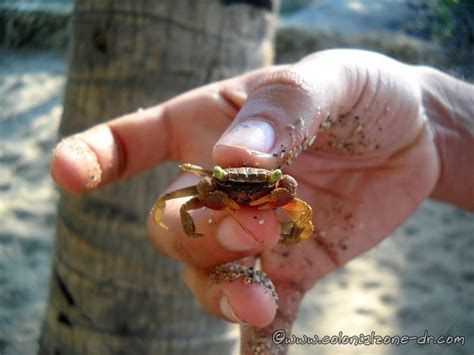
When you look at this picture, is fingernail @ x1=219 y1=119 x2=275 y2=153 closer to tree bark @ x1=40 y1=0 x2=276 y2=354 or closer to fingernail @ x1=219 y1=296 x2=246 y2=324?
fingernail @ x1=219 y1=296 x2=246 y2=324

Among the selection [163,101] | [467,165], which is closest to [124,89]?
[163,101]

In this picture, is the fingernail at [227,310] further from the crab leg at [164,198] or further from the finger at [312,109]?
the finger at [312,109]

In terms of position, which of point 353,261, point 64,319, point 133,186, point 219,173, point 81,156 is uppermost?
point 219,173

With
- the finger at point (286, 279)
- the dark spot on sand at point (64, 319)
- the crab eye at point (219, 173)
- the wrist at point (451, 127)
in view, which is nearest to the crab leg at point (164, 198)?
the crab eye at point (219, 173)

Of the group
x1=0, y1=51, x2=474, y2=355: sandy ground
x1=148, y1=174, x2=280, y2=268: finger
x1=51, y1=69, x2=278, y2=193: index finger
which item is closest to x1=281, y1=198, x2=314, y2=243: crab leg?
x1=148, y1=174, x2=280, y2=268: finger

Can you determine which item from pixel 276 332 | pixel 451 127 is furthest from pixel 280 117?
pixel 451 127

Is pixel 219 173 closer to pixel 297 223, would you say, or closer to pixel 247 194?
pixel 247 194

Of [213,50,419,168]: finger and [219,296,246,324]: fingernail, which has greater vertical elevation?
[213,50,419,168]: finger
